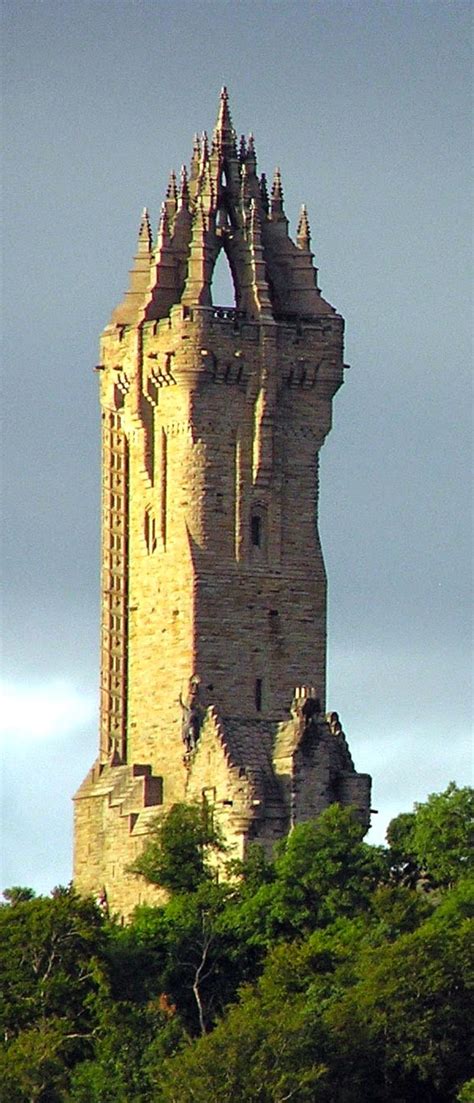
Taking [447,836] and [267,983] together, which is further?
[447,836]

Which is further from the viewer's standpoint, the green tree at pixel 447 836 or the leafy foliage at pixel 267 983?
the green tree at pixel 447 836

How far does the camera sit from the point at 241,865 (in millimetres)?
199500

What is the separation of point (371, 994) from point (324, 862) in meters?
6.82

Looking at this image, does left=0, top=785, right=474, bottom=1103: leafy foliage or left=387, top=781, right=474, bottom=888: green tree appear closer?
left=0, top=785, right=474, bottom=1103: leafy foliage

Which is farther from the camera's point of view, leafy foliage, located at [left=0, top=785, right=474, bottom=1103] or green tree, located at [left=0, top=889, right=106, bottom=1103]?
green tree, located at [left=0, top=889, right=106, bottom=1103]

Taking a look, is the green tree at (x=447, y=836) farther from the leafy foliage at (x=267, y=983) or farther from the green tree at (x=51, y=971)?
the green tree at (x=51, y=971)

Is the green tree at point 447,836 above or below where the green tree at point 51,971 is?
above

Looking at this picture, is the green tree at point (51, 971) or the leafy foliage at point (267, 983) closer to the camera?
the leafy foliage at point (267, 983)

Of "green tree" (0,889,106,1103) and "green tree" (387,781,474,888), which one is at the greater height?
"green tree" (387,781,474,888)

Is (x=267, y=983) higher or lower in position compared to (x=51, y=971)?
lower

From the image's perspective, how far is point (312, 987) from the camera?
634ft

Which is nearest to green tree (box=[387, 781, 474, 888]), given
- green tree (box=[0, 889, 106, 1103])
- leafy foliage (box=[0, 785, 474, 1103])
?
leafy foliage (box=[0, 785, 474, 1103])

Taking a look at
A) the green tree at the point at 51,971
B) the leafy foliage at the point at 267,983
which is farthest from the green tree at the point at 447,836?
the green tree at the point at 51,971

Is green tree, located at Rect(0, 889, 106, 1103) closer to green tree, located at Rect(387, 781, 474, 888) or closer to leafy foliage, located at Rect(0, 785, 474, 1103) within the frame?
leafy foliage, located at Rect(0, 785, 474, 1103)
